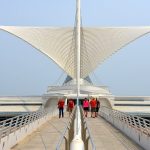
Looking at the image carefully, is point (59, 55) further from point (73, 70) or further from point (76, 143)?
point (76, 143)

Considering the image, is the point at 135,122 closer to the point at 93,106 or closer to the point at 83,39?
the point at 93,106

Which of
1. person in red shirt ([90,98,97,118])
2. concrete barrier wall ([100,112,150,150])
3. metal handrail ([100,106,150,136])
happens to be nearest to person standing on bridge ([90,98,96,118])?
person in red shirt ([90,98,97,118])

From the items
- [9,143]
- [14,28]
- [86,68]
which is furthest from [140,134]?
[86,68]

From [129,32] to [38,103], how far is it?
15.5 metres

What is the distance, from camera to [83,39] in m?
60.7

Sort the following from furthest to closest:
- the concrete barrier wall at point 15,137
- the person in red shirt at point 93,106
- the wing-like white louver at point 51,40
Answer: the wing-like white louver at point 51,40
the person in red shirt at point 93,106
the concrete barrier wall at point 15,137

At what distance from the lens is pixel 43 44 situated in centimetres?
5681

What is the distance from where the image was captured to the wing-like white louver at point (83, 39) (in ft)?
184

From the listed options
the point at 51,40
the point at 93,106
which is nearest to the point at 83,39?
the point at 51,40

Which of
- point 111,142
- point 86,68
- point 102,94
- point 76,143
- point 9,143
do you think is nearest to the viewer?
point 76,143

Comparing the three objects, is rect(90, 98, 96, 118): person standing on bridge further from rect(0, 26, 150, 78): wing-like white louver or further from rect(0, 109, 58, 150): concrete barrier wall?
rect(0, 26, 150, 78): wing-like white louver

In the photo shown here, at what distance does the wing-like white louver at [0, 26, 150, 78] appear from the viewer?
5619 cm

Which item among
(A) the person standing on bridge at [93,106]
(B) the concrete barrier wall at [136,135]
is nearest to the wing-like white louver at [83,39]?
(A) the person standing on bridge at [93,106]

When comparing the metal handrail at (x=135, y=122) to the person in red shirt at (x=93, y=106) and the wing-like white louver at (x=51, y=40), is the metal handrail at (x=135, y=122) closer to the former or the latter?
the person in red shirt at (x=93, y=106)
